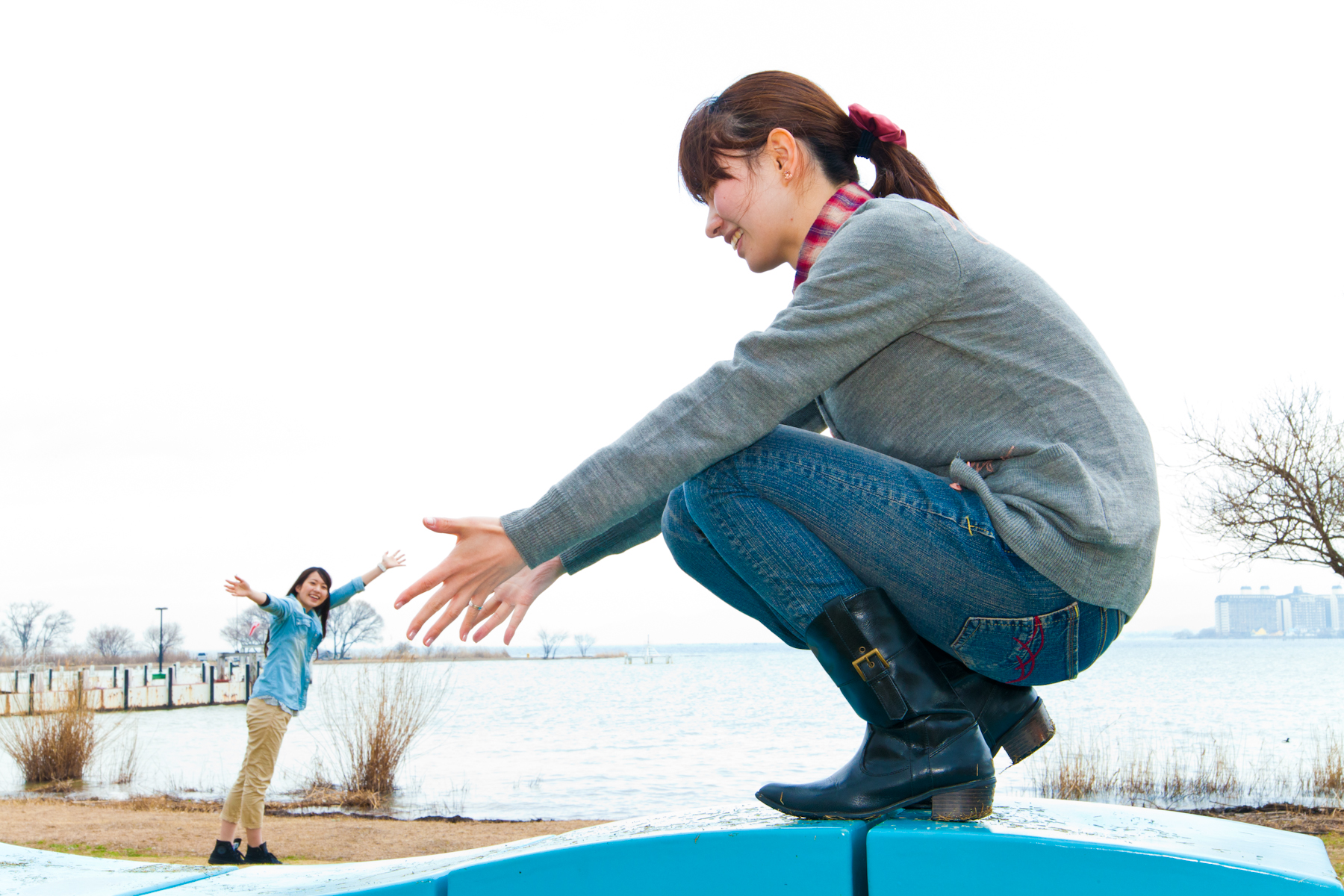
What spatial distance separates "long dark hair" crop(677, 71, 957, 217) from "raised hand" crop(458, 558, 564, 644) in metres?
0.73

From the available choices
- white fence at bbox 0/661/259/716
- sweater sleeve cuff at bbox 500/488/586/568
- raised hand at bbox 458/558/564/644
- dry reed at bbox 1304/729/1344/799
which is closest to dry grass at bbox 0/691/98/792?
raised hand at bbox 458/558/564/644

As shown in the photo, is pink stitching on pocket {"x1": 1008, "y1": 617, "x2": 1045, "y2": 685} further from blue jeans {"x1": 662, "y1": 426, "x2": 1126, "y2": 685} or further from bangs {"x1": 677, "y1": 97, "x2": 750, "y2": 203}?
bangs {"x1": 677, "y1": 97, "x2": 750, "y2": 203}

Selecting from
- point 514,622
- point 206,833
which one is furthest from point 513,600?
point 206,833

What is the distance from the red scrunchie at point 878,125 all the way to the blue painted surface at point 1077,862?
1.09 meters

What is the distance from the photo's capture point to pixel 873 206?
55.1 inches

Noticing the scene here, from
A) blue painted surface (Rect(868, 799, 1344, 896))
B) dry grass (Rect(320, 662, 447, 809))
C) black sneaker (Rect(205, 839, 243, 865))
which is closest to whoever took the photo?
blue painted surface (Rect(868, 799, 1344, 896))

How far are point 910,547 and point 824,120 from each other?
776mm

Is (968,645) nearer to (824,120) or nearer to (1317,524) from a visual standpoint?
(824,120)

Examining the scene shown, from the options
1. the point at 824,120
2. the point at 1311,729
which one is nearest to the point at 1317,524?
the point at 1311,729

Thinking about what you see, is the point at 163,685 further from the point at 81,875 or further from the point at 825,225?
the point at 825,225

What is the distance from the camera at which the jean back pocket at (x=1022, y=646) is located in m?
1.28

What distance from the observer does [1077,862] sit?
109cm

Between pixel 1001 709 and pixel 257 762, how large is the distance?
19.3ft

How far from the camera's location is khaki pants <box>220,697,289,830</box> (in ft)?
20.0
